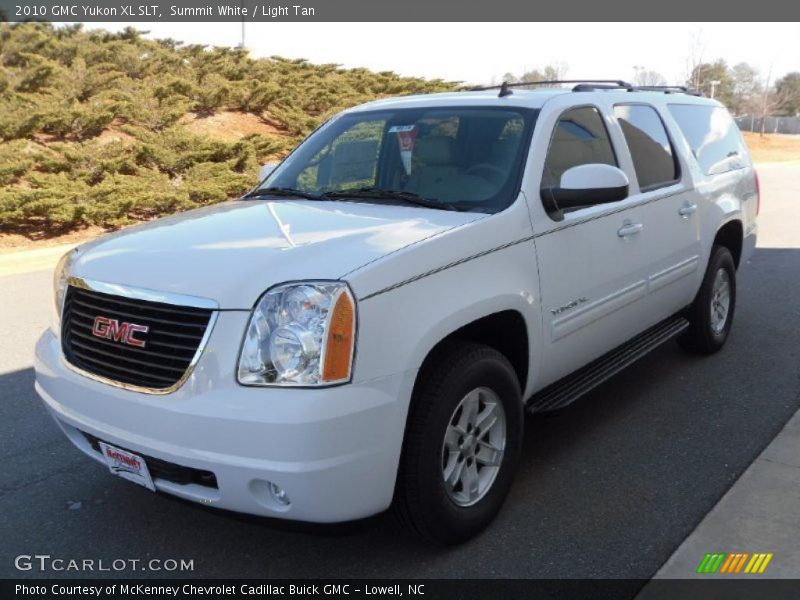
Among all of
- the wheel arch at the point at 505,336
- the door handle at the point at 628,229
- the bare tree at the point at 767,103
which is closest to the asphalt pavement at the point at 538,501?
the wheel arch at the point at 505,336

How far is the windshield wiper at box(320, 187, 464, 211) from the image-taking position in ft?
11.9

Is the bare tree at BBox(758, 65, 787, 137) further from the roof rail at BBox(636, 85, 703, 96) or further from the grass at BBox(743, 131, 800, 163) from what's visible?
the roof rail at BBox(636, 85, 703, 96)

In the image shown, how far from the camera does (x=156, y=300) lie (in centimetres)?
284

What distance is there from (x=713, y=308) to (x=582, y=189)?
106 inches

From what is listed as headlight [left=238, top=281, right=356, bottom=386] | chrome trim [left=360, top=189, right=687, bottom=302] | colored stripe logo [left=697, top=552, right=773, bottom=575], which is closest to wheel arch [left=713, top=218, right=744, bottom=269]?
chrome trim [left=360, top=189, right=687, bottom=302]

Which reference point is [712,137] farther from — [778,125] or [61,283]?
[778,125]

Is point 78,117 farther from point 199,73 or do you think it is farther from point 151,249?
point 151,249

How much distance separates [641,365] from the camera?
5.69 metres

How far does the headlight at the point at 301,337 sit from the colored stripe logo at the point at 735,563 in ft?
5.48

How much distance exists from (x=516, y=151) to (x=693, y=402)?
2187 mm

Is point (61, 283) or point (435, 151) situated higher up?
point (435, 151)

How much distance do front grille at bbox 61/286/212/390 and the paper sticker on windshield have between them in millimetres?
1657

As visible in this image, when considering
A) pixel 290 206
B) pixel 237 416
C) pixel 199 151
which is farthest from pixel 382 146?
pixel 199 151

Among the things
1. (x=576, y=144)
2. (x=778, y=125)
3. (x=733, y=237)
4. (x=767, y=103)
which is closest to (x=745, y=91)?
(x=778, y=125)
